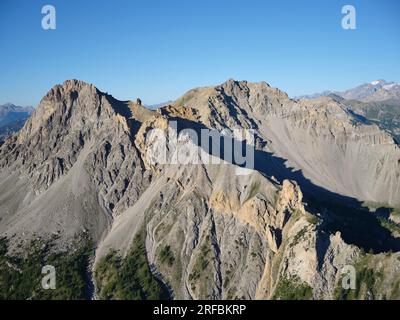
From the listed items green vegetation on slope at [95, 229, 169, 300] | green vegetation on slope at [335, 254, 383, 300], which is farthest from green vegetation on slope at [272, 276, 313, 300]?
green vegetation on slope at [95, 229, 169, 300]

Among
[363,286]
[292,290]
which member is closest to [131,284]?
[292,290]

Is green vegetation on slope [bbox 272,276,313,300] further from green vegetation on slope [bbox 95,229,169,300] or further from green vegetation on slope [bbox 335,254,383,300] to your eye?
green vegetation on slope [bbox 95,229,169,300]

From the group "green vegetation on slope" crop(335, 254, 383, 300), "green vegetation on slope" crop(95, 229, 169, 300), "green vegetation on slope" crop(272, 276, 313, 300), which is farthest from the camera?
"green vegetation on slope" crop(95, 229, 169, 300)

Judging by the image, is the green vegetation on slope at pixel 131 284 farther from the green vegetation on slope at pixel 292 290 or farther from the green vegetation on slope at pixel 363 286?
the green vegetation on slope at pixel 363 286

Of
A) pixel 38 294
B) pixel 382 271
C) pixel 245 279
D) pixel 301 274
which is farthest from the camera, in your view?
pixel 38 294

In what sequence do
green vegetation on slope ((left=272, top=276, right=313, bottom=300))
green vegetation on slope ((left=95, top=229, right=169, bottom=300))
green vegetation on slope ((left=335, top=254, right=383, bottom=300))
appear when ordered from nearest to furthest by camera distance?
green vegetation on slope ((left=335, top=254, right=383, bottom=300)) → green vegetation on slope ((left=272, top=276, right=313, bottom=300)) → green vegetation on slope ((left=95, top=229, right=169, bottom=300))

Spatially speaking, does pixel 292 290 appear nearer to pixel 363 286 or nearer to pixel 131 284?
pixel 363 286

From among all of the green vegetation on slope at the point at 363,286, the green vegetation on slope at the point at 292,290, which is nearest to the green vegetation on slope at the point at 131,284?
the green vegetation on slope at the point at 292,290

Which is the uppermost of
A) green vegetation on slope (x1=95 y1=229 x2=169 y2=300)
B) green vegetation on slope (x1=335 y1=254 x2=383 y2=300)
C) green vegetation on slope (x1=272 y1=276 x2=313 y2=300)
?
green vegetation on slope (x1=335 y1=254 x2=383 y2=300)
